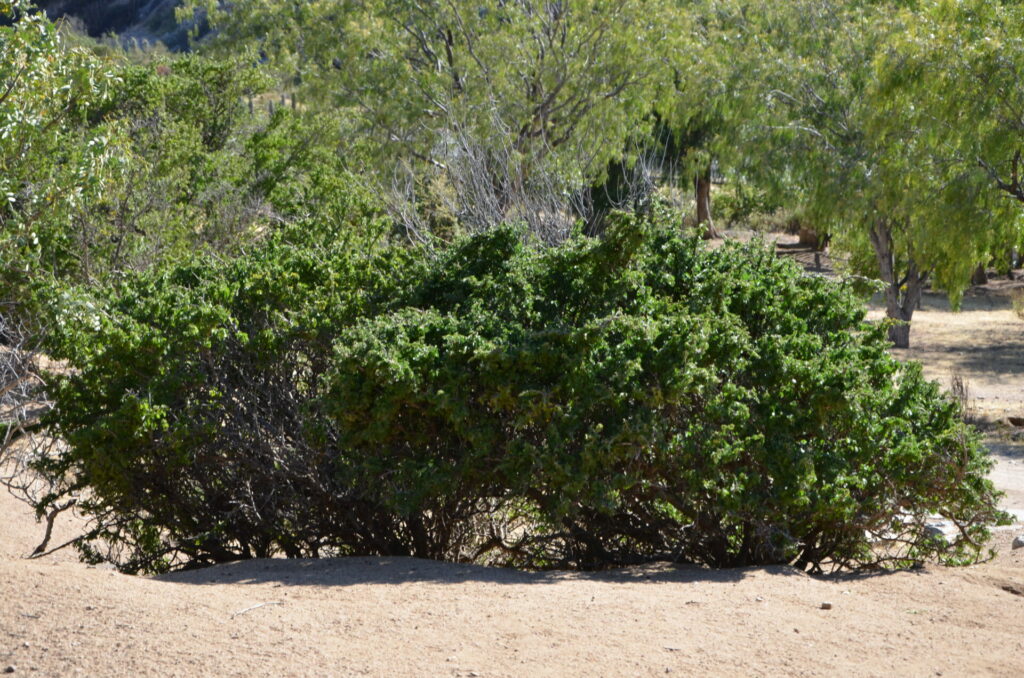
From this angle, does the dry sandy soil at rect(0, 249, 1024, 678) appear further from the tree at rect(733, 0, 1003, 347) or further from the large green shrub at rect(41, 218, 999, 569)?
the tree at rect(733, 0, 1003, 347)

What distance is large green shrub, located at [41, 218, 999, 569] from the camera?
5988 millimetres

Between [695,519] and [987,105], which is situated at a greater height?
[987,105]

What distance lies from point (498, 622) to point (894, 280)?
19398 millimetres

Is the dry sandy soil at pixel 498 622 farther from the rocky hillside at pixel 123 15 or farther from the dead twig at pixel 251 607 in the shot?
the rocky hillside at pixel 123 15

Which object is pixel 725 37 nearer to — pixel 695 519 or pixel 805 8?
pixel 805 8

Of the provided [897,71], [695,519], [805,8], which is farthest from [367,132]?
[695,519]

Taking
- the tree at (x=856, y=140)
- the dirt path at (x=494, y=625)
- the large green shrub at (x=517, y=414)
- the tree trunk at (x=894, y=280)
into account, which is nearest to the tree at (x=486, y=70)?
the tree at (x=856, y=140)

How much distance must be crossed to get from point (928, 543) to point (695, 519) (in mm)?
1348

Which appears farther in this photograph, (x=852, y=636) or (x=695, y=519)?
(x=695, y=519)

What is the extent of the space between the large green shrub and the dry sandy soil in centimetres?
41

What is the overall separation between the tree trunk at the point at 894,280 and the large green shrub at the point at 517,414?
15322mm

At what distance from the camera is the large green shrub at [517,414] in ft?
19.6

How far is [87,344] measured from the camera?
699 cm

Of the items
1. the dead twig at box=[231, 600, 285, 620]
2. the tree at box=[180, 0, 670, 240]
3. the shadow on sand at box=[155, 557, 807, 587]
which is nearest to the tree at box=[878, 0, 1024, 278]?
the tree at box=[180, 0, 670, 240]
